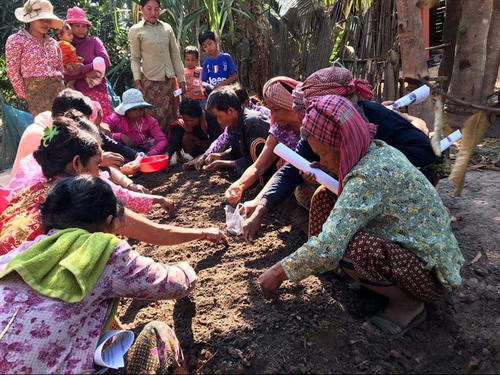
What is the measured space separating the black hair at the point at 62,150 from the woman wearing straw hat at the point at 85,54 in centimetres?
275

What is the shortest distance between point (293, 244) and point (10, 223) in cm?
154

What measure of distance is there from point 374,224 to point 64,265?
1.13 meters

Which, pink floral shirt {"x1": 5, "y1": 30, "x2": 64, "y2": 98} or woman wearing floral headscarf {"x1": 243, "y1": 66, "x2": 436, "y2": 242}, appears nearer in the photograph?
woman wearing floral headscarf {"x1": 243, "y1": 66, "x2": 436, "y2": 242}

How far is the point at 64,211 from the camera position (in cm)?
152

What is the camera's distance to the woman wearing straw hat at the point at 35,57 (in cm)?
395

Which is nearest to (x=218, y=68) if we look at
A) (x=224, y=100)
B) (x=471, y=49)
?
(x=224, y=100)

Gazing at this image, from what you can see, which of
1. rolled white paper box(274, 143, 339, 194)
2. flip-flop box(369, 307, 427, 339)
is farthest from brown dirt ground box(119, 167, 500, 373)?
rolled white paper box(274, 143, 339, 194)

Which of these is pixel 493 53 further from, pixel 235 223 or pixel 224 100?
pixel 235 223

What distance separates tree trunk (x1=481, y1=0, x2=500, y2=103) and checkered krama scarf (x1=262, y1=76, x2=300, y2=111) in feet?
9.71

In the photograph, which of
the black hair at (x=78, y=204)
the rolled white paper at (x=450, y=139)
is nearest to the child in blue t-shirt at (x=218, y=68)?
the rolled white paper at (x=450, y=139)

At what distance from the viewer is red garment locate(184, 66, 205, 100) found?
5.27 meters

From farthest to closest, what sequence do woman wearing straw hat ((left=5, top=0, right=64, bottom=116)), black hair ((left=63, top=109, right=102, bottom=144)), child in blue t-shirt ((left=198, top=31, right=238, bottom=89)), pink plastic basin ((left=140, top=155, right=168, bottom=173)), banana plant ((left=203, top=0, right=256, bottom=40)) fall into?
banana plant ((left=203, top=0, right=256, bottom=40))
child in blue t-shirt ((left=198, top=31, right=238, bottom=89))
woman wearing straw hat ((left=5, top=0, right=64, bottom=116))
pink plastic basin ((left=140, top=155, right=168, bottom=173))
black hair ((left=63, top=109, right=102, bottom=144))

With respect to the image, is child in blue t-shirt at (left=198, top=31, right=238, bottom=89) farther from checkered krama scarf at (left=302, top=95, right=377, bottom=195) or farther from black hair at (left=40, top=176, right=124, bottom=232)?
black hair at (left=40, top=176, right=124, bottom=232)

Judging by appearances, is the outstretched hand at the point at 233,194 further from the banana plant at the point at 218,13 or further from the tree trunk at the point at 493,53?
the banana plant at the point at 218,13
